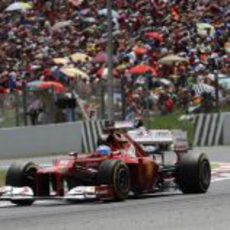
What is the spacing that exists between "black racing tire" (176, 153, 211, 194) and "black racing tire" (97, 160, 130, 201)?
1.44m

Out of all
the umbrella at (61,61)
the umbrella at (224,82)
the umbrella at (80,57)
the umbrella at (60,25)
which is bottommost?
the umbrella at (224,82)

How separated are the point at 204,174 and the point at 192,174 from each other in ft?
1.23

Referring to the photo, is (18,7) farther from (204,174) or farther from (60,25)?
(204,174)

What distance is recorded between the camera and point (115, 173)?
1348 cm

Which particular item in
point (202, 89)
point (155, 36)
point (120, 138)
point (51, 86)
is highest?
point (155, 36)

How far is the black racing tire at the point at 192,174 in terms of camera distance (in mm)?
14945

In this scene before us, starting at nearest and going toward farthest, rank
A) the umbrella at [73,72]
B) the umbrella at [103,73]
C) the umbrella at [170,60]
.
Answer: the umbrella at [73,72], the umbrella at [103,73], the umbrella at [170,60]

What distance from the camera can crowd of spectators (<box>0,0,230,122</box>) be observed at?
30.0m

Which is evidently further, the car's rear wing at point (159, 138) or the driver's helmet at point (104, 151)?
the car's rear wing at point (159, 138)

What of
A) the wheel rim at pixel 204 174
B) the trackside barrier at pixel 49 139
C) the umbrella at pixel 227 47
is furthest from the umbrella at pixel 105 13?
the wheel rim at pixel 204 174

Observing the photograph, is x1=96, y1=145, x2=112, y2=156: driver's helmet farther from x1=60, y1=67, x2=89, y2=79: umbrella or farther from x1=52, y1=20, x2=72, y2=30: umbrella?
x1=52, y1=20, x2=72, y2=30: umbrella

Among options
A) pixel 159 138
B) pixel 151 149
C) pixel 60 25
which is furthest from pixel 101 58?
pixel 151 149

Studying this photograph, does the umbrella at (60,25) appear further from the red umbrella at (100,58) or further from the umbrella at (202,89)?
the umbrella at (202,89)

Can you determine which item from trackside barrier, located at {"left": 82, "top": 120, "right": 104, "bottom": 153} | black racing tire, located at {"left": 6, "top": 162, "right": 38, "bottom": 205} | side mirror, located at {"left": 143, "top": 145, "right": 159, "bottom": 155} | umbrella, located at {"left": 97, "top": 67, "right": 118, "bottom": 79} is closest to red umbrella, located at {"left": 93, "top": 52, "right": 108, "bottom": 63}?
Answer: umbrella, located at {"left": 97, "top": 67, "right": 118, "bottom": 79}
